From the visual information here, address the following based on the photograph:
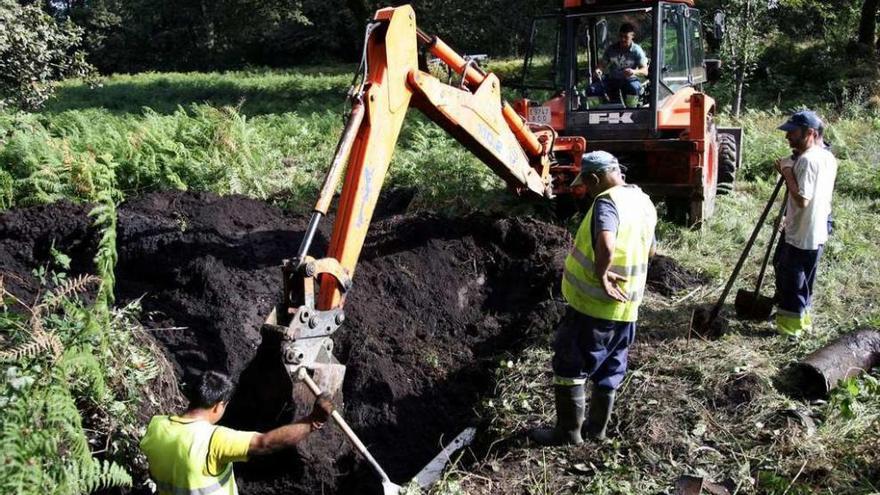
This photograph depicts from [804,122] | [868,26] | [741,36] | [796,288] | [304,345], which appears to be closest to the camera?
[304,345]

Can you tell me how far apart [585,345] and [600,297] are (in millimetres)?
329

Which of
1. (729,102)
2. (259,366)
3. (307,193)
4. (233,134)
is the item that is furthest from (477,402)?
(729,102)

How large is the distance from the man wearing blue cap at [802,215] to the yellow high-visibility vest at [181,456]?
14.5 ft

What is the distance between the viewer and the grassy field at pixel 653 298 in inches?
179

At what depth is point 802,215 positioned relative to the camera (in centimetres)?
583

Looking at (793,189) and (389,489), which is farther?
(793,189)

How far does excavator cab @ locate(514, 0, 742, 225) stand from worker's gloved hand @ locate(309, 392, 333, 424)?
501 centimetres

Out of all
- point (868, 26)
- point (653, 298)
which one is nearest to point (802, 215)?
point (653, 298)

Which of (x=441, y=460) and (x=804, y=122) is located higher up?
(x=804, y=122)

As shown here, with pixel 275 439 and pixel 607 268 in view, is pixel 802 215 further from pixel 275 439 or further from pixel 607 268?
pixel 275 439

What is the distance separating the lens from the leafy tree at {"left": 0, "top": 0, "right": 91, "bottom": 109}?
9.29 m

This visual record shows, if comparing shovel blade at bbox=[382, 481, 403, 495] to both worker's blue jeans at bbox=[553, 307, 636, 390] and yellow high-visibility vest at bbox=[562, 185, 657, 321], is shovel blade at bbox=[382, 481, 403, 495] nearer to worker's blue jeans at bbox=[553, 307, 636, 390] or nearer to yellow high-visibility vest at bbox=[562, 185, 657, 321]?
worker's blue jeans at bbox=[553, 307, 636, 390]

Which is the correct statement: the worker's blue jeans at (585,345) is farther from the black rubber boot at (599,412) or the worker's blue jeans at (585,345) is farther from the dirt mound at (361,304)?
the dirt mound at (361,304)

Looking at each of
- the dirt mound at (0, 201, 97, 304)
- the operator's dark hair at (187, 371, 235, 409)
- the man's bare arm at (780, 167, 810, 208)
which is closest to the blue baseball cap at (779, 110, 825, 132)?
the man's bare arm at (780, 167, 810, 208)
